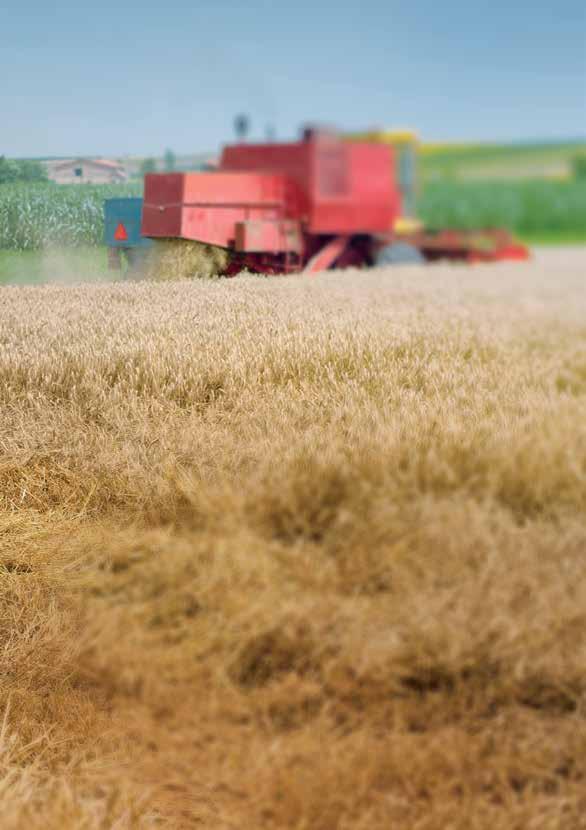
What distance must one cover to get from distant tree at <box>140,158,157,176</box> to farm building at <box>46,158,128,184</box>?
42mm

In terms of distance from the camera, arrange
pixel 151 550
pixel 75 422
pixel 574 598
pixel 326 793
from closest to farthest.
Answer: pixel 326 793 < pixel 574 598 < pixel 151 550 < pixel 75 422

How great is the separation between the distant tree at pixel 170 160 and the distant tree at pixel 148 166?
0.09 feet

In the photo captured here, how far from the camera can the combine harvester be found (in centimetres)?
165

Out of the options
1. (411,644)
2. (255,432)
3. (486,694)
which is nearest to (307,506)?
(255,432)

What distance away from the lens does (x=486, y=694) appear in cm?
159

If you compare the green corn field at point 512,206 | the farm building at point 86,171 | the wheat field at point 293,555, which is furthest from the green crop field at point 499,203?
the farm building at point 86,171

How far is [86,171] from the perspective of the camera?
1.99 m

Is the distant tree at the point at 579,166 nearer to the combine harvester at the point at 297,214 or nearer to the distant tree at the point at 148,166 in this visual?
the combine harvester at the point at 297,214

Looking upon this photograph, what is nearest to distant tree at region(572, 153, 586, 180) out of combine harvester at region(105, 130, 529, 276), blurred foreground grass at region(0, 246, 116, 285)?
combine harvester at region(105, 130, 529, 276)

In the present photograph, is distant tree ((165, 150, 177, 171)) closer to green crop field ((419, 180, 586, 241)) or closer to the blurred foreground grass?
the blurred foreground grass

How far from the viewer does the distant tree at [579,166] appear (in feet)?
5.35

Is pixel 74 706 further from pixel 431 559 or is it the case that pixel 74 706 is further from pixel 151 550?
pixel 431 559

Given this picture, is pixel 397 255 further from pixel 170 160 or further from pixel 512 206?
pixel 170 160

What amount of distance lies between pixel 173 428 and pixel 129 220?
18.4 inches
